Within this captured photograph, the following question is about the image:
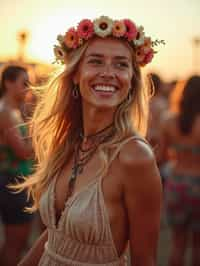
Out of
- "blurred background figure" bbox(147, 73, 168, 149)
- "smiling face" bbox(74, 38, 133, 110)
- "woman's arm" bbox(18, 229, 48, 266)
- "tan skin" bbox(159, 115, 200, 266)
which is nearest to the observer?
"smiling face" bbox(74, 38, 133, 110)

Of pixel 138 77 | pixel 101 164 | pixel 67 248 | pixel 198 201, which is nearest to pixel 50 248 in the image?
pixel 67 248

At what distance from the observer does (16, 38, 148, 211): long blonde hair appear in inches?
106

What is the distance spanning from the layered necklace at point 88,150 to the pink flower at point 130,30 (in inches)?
16.6

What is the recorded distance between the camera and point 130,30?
263cm

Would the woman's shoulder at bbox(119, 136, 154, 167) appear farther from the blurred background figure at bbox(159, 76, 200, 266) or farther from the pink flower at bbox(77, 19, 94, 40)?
the blurred background figure at bbox(159, 76, 200, 266)

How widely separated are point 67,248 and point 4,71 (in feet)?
10.5

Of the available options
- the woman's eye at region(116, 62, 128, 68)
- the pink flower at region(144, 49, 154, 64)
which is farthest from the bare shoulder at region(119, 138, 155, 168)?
the pink flower at region(144, 49, 154, 64)

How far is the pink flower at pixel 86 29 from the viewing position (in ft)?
8.68

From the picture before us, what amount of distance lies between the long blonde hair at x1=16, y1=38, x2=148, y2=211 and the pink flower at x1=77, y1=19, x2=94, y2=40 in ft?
0.16

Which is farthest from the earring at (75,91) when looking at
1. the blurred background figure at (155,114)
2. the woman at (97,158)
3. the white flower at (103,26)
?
the blurred background figure at (155,114)

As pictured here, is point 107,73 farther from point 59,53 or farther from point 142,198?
point 142,198

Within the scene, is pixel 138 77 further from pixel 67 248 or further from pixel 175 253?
pixel 175 253

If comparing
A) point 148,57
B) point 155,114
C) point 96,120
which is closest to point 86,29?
point 148,57

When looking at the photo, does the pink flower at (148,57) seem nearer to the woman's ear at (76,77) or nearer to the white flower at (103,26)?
the white flower at (103,26)
